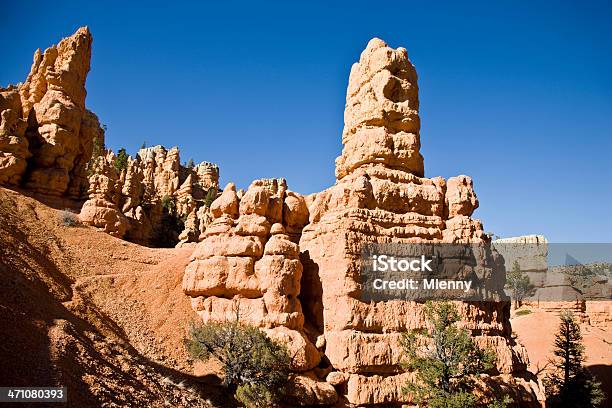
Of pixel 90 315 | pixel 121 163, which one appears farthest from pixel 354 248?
pixel 121 163

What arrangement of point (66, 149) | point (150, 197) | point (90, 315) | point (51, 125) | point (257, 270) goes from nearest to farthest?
point (90, 315) → point (257, 270) → point (51, 125) → point (66, 149) → point (150, 197)

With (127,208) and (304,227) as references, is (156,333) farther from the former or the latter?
(127,208)

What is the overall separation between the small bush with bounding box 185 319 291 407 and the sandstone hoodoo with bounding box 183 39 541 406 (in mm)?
1356

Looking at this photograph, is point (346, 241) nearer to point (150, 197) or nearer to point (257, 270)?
point (257, 270)

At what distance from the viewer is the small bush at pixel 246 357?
650 inches

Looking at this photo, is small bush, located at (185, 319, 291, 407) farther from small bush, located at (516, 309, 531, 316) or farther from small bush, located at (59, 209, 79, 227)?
small bush, located at (516, 309, 531, 316)

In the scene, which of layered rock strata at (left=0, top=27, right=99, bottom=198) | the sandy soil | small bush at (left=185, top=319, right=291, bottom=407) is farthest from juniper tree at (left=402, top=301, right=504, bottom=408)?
layered rock strata at (left=0, top=27, right=99, bottom=198)

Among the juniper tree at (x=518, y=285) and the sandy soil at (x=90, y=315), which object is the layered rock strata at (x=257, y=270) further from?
the juniper tree at (x=518, y=285)

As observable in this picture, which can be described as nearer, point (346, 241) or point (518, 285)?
point (346, 241)

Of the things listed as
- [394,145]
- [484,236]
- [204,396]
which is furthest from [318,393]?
[394,145]

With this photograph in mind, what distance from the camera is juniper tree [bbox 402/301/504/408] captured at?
17797 millimetres

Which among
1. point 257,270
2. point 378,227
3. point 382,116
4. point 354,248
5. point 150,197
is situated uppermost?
point 150,197

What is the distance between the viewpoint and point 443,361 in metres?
18.5

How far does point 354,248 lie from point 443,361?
576 centimetres
